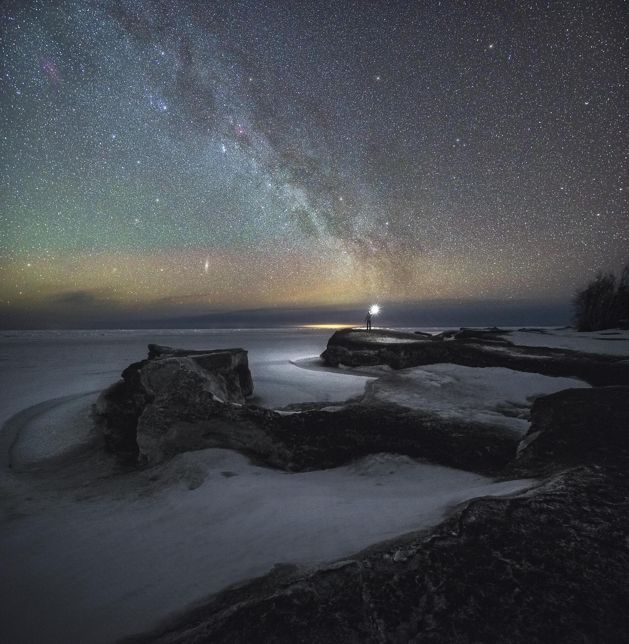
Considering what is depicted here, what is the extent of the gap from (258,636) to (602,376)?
8.61 metres

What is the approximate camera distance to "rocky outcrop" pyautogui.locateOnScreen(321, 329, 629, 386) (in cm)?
736

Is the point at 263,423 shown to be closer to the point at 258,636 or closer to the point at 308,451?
the point at 308,451

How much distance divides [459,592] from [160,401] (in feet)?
13.9

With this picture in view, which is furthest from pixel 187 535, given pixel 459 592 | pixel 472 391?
pixel 472 391

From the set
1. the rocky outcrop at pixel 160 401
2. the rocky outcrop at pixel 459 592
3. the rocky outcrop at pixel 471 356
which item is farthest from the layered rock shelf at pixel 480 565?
the rocky outcrop at pixel 471 356

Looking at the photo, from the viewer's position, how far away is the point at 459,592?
4.55 feet

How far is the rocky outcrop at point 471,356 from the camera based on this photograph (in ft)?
24.2

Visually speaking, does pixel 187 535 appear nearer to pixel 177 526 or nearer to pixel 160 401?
pixel 177 526

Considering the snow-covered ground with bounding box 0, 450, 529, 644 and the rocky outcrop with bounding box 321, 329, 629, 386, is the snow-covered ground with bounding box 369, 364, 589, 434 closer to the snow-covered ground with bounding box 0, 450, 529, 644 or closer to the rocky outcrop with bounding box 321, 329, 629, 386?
the rocky outcrop with bounding box 321, 329, 629, 386

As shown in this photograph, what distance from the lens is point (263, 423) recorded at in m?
4.24

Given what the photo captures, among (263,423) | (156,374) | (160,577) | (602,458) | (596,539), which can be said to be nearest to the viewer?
(596,539)

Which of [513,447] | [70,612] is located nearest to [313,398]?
[513,447]

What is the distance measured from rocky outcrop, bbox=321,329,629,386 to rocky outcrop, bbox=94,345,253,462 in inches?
268

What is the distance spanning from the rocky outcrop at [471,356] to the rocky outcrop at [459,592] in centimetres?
694
